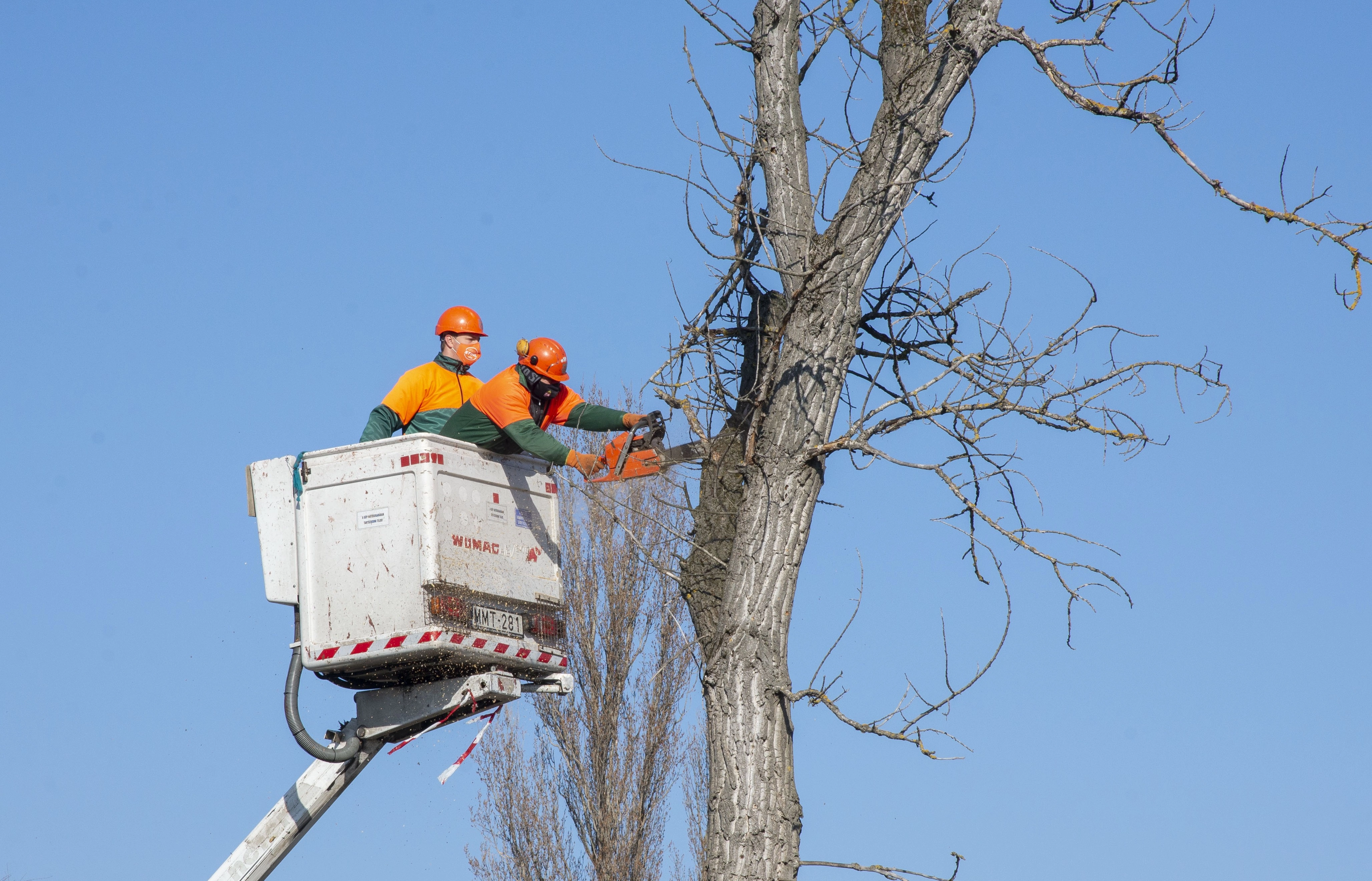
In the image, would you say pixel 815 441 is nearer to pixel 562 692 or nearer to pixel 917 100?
pixel 917 100

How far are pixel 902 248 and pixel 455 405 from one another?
2.80 metres

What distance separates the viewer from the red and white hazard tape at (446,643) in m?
6.35

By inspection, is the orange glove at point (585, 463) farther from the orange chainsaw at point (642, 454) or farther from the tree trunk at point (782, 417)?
the tree trunk at point (782, 417)

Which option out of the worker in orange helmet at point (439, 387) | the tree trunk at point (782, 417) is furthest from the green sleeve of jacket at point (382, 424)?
the tree trunk at point (782, 417)

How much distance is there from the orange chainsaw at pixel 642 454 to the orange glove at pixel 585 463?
0.20 ft

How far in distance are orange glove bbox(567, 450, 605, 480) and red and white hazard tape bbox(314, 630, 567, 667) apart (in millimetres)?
783

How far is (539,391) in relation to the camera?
698 centimetres

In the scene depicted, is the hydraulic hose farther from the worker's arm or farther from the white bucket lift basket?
the worker's arm

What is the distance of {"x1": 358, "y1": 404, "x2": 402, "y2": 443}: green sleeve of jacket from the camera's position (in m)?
7.27

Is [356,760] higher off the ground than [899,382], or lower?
lower

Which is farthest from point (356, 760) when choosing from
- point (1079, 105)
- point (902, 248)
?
point (1079, 105)

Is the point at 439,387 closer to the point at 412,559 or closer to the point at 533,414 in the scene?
the point at 533,414

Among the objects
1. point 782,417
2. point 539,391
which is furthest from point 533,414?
point 782,417

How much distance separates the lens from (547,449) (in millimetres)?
6652
